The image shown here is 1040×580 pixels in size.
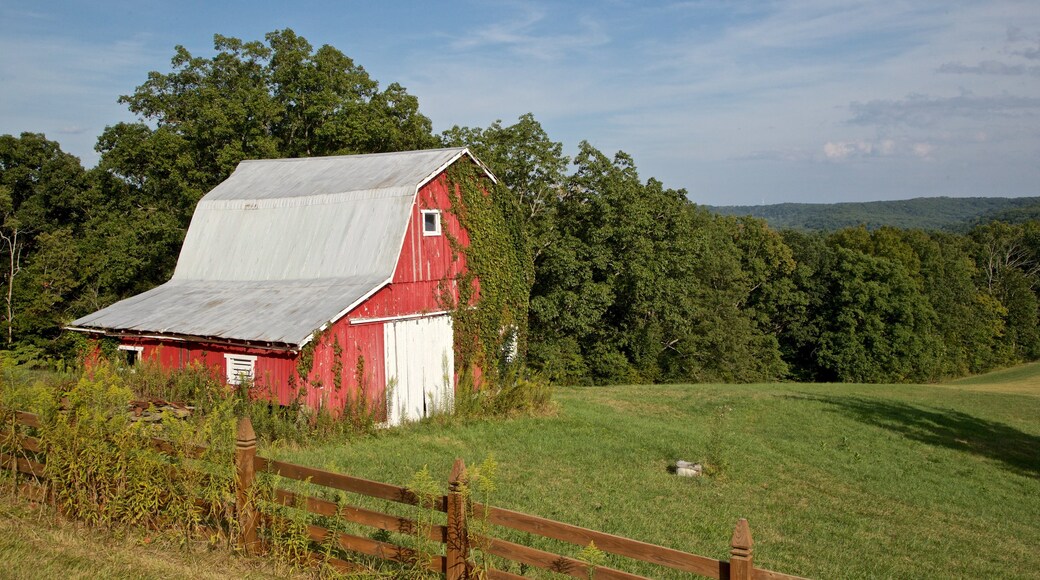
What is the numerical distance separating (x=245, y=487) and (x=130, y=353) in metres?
13.4

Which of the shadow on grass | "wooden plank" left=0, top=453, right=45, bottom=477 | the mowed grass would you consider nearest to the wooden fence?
Result: the mowed grass

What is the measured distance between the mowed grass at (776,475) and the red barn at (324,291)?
6.72 ft

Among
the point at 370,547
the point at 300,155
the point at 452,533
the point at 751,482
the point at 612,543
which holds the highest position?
the point at 300,155

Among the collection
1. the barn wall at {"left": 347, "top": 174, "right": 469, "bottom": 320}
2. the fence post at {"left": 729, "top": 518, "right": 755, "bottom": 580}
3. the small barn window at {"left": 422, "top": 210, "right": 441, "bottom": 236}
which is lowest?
the fence post at {"left": 729, "top": 518, "right": 755, "bottom": 580}

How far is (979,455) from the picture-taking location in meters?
18.9

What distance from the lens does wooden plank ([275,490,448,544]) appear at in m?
6.22

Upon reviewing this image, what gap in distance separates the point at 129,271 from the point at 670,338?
27.8m

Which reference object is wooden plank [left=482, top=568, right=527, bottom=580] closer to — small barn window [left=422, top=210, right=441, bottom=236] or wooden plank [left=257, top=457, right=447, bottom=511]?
wooden plank [left=257, top=457, right=447, bottom=511]

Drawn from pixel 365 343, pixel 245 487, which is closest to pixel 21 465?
pixel 245 487

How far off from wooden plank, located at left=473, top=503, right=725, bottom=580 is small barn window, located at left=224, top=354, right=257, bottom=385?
1098 centimetres

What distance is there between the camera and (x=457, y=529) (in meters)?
6.11

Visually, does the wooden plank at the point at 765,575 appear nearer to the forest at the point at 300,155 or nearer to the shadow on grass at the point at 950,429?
the shadow on grass at the point at 950,429

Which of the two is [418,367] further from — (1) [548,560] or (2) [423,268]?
(1) [548,560]

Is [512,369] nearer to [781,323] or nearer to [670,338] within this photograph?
[670,338]
